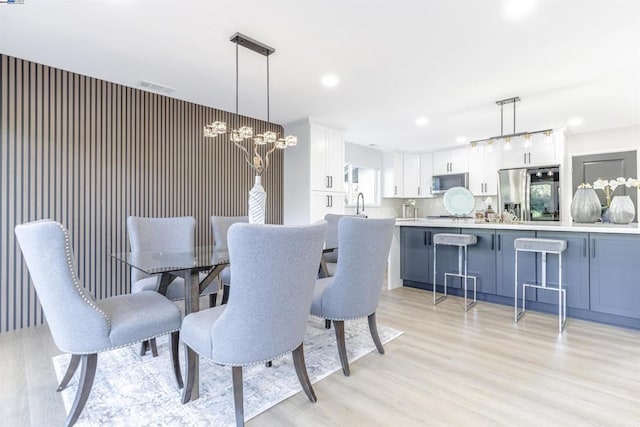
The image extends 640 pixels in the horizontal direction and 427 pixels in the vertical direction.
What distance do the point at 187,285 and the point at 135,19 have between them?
6.33 feet

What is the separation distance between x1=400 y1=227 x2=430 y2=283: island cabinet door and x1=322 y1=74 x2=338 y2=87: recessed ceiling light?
211cm

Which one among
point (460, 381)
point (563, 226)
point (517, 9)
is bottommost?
point (460, 381)

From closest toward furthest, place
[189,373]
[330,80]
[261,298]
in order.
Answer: [261,298], [189,373], [330,80]

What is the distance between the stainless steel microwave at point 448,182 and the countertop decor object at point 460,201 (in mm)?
2683

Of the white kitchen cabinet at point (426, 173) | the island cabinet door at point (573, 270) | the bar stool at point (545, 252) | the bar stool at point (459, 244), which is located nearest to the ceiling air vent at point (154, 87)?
the bar stool at point (459, 244)

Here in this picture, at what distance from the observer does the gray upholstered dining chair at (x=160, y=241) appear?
2.51 metres

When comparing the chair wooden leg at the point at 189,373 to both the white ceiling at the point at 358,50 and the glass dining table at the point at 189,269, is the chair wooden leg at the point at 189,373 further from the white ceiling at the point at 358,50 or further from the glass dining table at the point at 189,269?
the white ceiling at the point at 358,50

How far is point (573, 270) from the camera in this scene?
3.07 metres

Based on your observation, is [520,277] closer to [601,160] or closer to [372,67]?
[372,67]

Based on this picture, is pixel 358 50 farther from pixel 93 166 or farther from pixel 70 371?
pixel 70 371

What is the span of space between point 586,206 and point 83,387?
14.3 ft

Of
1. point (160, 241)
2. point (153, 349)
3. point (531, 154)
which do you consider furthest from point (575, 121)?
point (153, 349)

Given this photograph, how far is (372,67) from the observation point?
3.03 m

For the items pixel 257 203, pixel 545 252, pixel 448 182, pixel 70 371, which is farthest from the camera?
pixel 448 182
